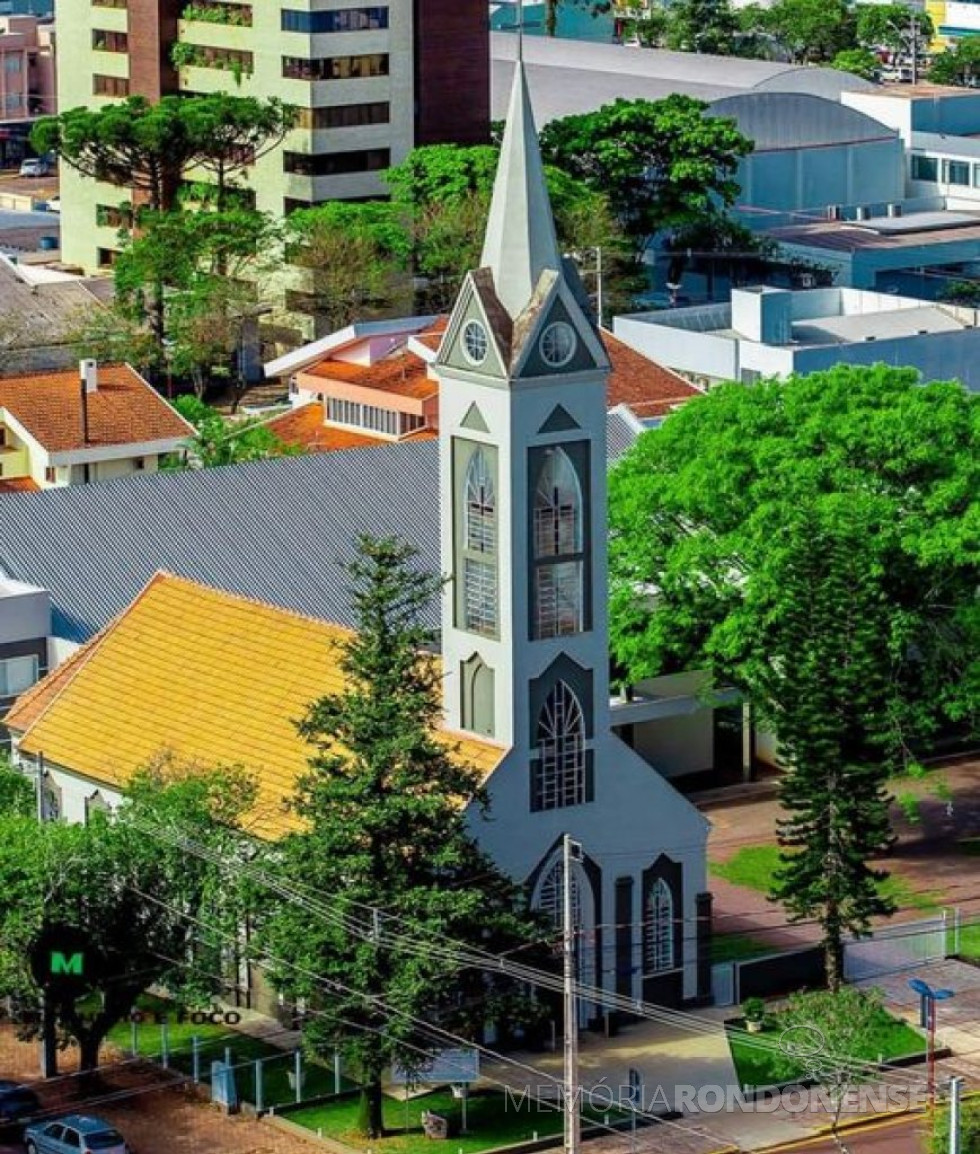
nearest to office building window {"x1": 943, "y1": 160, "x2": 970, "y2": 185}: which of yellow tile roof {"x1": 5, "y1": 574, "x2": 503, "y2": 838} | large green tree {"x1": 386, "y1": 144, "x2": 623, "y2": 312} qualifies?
large green tree {"x1": 386, "y1": 144, "x2": 623, "y2": 312}

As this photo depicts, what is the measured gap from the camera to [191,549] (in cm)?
8575

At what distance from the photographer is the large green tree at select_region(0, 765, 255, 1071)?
208ft

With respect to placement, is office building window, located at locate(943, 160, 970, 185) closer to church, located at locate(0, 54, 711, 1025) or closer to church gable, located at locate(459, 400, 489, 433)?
church, located at locate(0, 54, 711, 1025)

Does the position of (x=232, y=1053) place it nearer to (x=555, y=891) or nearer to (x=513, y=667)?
(x=555, y=891)

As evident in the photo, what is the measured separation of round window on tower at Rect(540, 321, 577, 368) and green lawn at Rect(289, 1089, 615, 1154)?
543 inches

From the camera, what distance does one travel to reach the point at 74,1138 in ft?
200

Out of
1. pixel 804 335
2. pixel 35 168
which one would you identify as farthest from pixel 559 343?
pixel 35 168

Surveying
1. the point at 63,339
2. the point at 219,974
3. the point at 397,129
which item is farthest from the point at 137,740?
the point at 397,129

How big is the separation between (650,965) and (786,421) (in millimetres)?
17213

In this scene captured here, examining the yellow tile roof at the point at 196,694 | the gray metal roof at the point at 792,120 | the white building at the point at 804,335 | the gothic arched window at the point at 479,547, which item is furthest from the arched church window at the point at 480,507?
the gray metal roof at the point at 792,120

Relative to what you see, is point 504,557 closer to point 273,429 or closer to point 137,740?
point 137,740

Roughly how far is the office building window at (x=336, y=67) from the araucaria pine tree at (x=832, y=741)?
7037cm

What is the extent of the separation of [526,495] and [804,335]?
50.6 m

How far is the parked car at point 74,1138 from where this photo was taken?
60.6 metres
